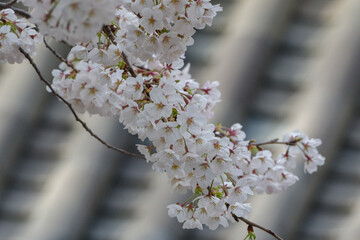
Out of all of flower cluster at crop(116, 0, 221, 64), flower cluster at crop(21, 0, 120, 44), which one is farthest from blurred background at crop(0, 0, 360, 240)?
flower cluster at crop(21, 0, 120, 44)

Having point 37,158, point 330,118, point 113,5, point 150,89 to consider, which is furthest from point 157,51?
point 37,158

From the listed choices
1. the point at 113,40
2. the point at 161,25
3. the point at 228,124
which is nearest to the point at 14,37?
the point at 113,40

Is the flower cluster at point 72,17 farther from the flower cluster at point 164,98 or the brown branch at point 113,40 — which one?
the brown branch at point 113,40

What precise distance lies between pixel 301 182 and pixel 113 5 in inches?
129

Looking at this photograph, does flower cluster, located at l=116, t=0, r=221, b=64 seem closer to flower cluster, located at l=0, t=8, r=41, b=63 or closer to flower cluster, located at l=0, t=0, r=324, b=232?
flower cluster, located at l=0, t=0, r=324, b=232

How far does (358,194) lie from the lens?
405 centimetres

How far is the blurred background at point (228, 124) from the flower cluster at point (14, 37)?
2837 millimetres

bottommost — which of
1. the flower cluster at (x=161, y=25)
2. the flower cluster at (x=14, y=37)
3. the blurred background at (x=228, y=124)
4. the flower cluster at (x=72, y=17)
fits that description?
the flower cluster at (x=72, y=17)

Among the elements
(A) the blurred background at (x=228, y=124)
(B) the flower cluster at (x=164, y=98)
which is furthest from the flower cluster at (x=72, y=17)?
(A) the blurred background at (x=228, y=124)

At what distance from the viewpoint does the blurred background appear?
13.2ft

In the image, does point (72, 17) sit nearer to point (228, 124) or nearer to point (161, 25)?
point (161, 25)

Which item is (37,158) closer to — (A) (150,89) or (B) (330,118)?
(B) (330,118)

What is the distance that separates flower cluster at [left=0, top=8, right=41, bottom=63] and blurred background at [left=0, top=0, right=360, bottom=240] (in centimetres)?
284

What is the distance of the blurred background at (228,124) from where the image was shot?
13.2 feet
